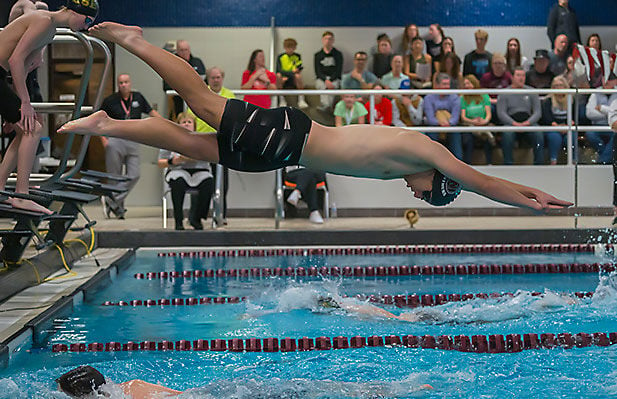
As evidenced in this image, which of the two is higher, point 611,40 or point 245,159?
point 611,40

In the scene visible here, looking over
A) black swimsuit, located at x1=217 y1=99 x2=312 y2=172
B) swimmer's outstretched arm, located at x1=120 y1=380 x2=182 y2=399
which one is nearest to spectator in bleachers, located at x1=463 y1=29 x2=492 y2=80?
black swimsuit, located at x1=217 y1=99 x2=312 y2=172

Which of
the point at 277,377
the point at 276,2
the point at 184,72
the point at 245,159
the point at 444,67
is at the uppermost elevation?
the point at 276,2

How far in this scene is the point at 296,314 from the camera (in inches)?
226

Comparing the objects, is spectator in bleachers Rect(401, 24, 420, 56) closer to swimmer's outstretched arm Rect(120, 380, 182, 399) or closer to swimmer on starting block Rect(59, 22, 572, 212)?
swimmer on starting block Rect(59, 22, 572, 212)

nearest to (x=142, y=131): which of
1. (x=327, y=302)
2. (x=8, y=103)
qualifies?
(x=8, y=103)

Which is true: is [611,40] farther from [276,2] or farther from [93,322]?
[93,322]

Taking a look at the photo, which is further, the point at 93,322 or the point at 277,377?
the point at 93,322

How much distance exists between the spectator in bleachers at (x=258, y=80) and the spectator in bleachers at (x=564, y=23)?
4440 millimetres

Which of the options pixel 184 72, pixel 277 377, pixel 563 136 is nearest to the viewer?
pixel 184 72

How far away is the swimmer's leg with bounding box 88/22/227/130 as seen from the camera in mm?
3943

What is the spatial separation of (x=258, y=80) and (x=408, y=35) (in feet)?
9.75

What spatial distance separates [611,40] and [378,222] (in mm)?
5844

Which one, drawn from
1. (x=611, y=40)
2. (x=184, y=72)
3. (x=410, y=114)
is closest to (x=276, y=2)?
(x=410, y=114)

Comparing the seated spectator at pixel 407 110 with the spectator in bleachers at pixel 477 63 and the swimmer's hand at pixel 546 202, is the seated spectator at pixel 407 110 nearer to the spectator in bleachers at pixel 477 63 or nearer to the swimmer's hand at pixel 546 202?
the spectator in bleachers at pixel 477 63
